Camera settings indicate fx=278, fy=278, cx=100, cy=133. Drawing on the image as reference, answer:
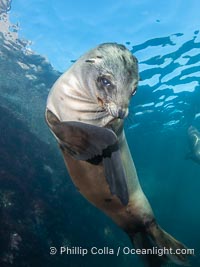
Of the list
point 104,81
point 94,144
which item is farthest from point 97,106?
point 94,144

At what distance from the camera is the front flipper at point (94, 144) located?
7.43 feet

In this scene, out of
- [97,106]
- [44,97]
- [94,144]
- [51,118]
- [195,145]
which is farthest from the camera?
[195,145]

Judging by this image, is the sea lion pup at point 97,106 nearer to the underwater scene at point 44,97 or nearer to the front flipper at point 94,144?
the front flipper at point 94,144

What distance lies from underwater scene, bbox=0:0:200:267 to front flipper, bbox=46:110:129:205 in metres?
8.35

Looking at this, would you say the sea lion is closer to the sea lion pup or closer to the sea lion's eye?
the sea lion pup

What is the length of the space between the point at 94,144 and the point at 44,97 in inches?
653

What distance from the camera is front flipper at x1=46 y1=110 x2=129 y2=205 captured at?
227cm

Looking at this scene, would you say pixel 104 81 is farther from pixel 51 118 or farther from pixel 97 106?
pixel 51 118

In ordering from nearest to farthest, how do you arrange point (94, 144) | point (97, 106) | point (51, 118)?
point (94, 144), point (97, 106), point (51, 118)

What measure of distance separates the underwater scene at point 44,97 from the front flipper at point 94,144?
27.4 ft

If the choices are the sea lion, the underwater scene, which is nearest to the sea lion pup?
the underwater scene

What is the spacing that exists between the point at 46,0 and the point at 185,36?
6.59 metres

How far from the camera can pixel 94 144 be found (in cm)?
234

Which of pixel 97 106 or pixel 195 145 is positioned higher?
pixel 97 106
